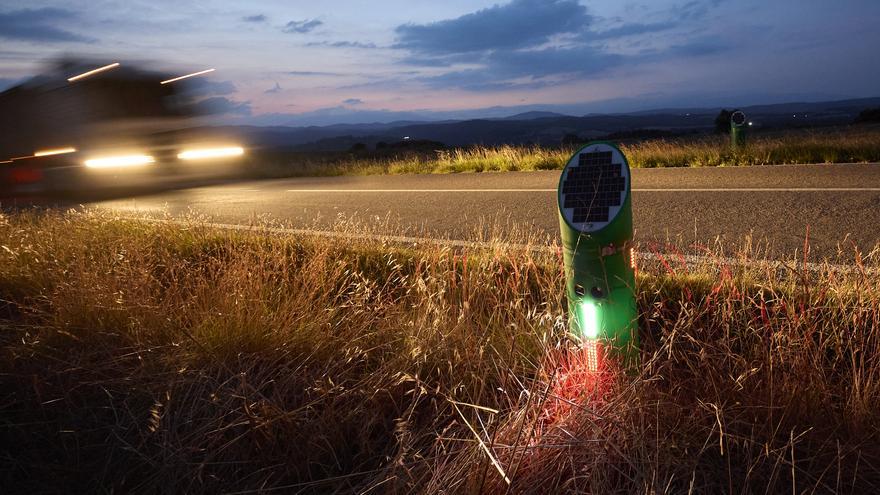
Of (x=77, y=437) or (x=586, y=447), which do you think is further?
(x=77, y=437)

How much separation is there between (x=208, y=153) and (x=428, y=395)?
1093cm

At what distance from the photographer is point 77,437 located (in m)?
2.83

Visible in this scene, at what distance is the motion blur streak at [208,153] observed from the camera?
12.4m

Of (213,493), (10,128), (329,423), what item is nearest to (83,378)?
(213,493)

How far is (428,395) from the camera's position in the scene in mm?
2910

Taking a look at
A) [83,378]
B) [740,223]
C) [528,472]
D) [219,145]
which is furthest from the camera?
[219,145]

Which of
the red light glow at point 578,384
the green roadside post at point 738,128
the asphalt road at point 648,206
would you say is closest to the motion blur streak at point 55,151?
the asphalt road at point 648,206

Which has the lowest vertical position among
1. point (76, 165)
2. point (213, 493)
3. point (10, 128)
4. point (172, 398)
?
point (213, 493)

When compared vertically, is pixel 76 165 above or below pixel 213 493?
above

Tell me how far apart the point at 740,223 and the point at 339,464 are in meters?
4.77

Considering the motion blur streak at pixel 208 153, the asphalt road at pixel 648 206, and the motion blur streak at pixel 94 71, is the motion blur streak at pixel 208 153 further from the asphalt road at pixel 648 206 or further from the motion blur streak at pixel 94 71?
the motion blur streak at pixel 94 71

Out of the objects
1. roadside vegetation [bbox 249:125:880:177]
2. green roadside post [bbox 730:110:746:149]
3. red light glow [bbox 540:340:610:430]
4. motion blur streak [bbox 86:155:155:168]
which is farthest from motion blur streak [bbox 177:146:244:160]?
red light glow [bbox 540:340:610:430]

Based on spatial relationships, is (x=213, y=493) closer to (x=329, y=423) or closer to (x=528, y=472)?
(x=329, y=423)

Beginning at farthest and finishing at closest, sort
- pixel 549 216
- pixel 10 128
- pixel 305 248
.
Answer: pixel 10 128 < pixel 549 216 < pixel 305 248
